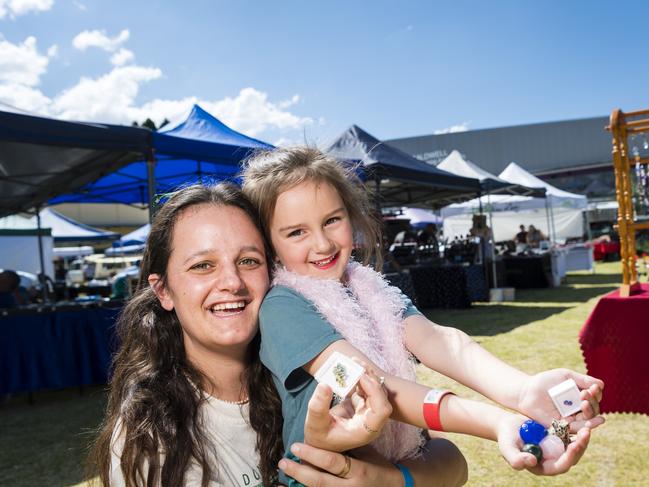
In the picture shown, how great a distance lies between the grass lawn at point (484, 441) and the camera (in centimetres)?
336

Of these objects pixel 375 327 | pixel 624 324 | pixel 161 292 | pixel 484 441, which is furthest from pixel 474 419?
pixel 484 441

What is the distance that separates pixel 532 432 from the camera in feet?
3.01

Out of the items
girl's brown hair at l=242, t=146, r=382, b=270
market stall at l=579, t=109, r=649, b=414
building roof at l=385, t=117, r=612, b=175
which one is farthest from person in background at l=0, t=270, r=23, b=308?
building roof at l=385, t=117, r=612, b=175

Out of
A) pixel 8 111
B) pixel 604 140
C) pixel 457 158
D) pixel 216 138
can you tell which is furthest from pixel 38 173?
pixel 604 140

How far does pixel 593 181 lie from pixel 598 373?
1503 inches

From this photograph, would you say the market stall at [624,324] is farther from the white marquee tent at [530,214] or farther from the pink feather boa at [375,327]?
the white marquee tent at [530,214]

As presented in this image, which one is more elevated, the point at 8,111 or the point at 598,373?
the point at 8,111

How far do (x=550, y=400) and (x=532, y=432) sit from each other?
0.15 metres

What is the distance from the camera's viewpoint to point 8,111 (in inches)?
180

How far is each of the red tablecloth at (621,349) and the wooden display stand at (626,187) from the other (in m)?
0.18

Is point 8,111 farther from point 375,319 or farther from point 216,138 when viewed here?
point 375,319

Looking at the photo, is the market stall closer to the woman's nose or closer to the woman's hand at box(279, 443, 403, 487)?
the woman's hand at box(279, 443, 403, 487)

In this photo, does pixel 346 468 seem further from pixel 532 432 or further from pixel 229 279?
pixel 229 279

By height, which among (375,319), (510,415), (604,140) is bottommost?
(510,415)
